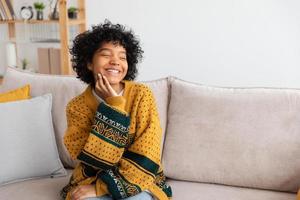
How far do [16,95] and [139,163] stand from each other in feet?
2.64

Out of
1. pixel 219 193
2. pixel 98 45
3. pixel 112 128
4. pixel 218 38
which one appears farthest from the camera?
pixel 218 38

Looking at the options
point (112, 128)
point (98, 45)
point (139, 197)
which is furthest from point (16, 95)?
point (139, 197)

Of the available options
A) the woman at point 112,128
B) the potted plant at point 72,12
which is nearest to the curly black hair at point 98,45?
the woman at point 112,128

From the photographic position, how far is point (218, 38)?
2771 mm

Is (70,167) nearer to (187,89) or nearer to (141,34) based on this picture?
(187,89)

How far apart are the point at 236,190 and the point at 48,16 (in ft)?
7.00

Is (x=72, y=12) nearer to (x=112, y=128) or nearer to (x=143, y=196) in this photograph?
(x=112, y=128)

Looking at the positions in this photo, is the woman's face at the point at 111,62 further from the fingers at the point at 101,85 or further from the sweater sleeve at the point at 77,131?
the sweater sleeve at the point at 77,131

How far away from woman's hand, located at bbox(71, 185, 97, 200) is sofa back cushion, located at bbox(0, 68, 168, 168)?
47cm

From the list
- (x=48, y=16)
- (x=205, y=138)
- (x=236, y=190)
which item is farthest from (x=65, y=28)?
(x=236, y=190)

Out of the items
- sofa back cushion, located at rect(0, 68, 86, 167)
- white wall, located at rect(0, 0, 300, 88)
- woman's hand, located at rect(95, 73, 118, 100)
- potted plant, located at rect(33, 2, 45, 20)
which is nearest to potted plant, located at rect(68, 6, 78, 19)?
white wall, located at rect(0, 0, 300, 88)

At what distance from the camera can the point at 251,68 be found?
2725mm

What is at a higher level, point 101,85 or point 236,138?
point 101,85

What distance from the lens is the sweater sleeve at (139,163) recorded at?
148 centimetres
